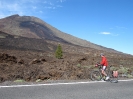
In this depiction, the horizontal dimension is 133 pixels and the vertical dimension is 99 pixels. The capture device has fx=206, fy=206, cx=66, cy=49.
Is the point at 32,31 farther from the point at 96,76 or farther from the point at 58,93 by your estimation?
the point at 58,93

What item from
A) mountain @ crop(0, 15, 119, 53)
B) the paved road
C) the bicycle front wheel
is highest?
mountain @ crop(0, 15, 119, 53)

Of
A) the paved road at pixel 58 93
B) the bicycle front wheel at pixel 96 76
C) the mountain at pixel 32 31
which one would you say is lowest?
the paved road at pixel 58 93

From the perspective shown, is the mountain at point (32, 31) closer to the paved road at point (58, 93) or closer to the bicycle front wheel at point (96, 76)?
the bicycle front wheel at point (96, 76)

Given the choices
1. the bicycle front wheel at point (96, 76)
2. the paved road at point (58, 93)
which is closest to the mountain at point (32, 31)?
the bicycle front wheel at point (96, 76)

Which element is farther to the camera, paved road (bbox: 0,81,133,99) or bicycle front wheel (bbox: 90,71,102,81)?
bicycle front wheel (bbox: 90,71,102,81)

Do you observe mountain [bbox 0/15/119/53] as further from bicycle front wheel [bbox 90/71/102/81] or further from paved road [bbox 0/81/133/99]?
paved road [bbox 0/81/133/99]

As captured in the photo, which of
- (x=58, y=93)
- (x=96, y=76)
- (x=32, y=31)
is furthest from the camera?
(x=32, y=31)

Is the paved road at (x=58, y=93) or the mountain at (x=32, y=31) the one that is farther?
the mountain at (x=32, y=31)

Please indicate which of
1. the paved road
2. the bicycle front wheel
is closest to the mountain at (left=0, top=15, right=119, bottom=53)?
the bicycle front wheel

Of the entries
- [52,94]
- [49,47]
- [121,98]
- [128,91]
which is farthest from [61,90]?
[49,47]


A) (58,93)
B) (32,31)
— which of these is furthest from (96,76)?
(32,31)

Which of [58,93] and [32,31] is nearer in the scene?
[58,93]

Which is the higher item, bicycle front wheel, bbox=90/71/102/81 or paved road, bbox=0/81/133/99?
bicycle front wheel, bbox=90/71/102/81

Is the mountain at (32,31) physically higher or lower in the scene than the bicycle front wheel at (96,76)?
higher
